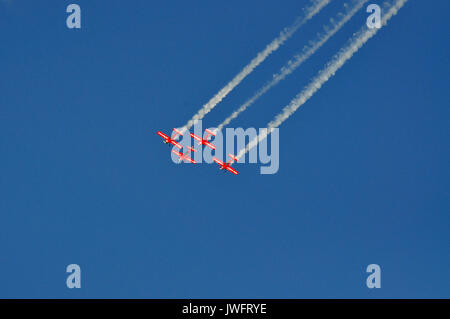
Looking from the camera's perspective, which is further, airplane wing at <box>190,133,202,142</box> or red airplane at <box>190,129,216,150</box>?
airplane wing at <box>190,133,202,142</box>

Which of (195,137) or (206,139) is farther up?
(195,137)

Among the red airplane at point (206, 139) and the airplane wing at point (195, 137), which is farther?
the airplane wing at point (195, 137)

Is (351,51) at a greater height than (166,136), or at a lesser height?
greater

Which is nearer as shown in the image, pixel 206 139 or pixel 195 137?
pixel 206 139

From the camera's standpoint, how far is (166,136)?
46281 mm

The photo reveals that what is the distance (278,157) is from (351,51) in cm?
820

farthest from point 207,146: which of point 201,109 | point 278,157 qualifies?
point 278,157
